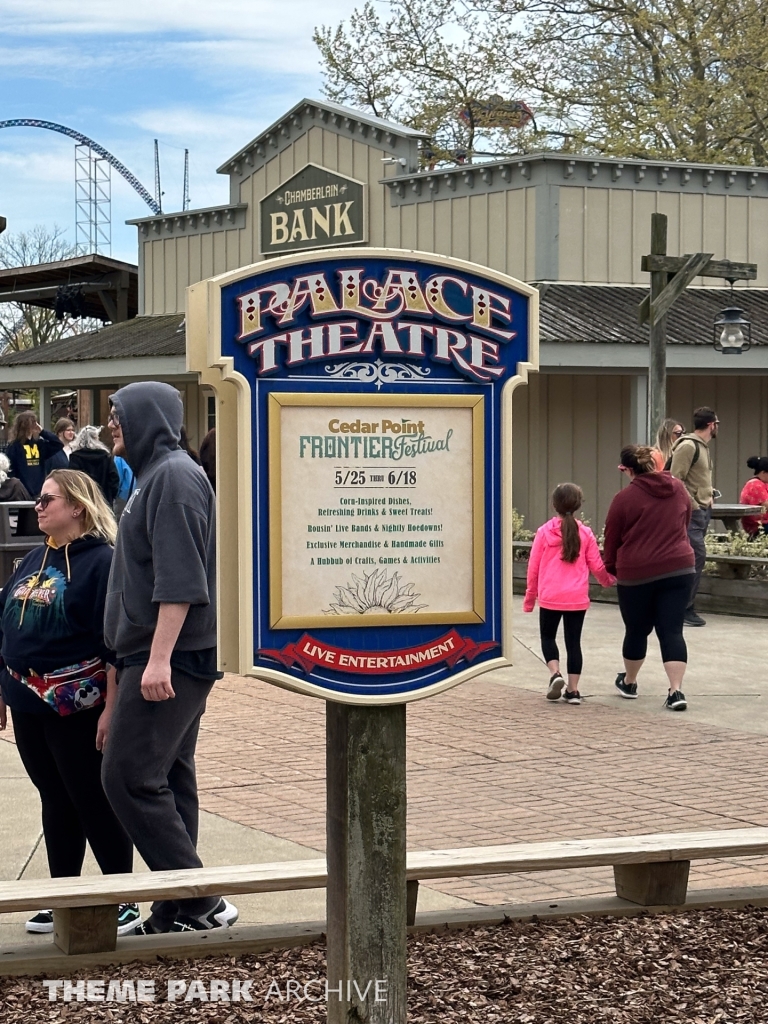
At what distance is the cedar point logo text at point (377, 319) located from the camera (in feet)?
11.8

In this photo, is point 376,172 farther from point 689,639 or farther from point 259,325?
point 259,325

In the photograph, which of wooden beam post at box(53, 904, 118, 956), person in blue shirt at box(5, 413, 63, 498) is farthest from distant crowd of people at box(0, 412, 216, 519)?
wooden beam post at box(53, 904, 118, 956)

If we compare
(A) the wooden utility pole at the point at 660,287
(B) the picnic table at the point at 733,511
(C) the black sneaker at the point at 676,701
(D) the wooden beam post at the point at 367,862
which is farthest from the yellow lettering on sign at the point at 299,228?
(D) the wooden beam post at the point at 367,862

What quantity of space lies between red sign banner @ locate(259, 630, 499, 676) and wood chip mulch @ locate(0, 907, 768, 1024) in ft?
3.82

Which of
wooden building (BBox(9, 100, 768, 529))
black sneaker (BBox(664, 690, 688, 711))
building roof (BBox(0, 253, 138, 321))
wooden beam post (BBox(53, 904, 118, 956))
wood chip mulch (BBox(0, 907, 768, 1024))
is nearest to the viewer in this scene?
wood chip mulch (BBox(0, 907, 768, 1024))

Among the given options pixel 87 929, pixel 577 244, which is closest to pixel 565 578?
pixel 87 929

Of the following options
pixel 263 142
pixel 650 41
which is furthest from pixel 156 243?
pixel 650 41

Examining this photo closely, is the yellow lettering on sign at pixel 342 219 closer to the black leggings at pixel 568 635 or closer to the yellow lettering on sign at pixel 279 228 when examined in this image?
the yellow lettering on sign at pixel 279 228

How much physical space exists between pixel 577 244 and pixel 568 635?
42.1ft

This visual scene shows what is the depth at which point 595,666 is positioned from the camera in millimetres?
11781

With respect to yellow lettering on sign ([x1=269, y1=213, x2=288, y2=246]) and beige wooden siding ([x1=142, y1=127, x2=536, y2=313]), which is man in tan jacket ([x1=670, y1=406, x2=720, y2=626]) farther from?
yellow lettering on sign ([x1=269, y1=213, x2=288, y2=246])

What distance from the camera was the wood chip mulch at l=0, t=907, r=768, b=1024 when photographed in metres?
4.30

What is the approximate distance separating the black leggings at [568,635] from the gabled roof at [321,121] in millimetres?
14504

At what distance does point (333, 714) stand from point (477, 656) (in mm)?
386
